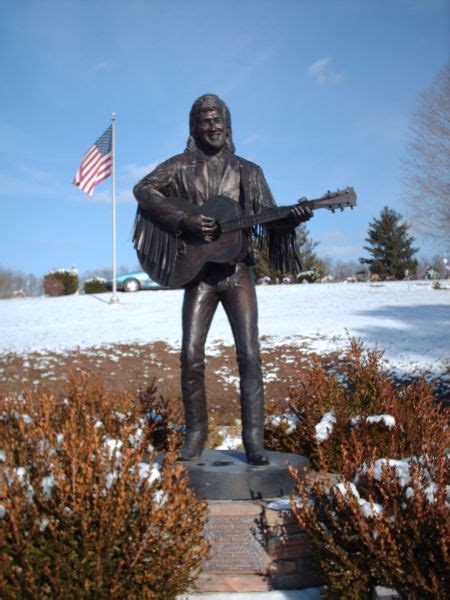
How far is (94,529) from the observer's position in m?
3.05

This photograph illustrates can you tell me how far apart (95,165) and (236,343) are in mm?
17006

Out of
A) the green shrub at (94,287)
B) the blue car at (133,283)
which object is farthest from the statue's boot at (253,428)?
the green shrub at (94,287)

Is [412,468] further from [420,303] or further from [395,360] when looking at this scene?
[420,303]

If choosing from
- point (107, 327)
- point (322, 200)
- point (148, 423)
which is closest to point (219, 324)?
point (107, 327)

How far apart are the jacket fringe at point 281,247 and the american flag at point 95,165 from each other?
51.4 feet

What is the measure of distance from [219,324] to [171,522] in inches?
501

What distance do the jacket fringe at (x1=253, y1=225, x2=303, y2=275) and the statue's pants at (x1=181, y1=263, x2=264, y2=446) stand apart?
0.91ft

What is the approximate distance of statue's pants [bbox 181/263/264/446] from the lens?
Result: 14.0 ft

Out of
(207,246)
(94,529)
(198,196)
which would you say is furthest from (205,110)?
(94,529)

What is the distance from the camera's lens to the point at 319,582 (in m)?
3.74

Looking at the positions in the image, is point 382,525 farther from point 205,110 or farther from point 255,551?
point 205,110

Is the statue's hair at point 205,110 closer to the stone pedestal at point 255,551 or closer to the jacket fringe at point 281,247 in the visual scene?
the jacket fringe at point 281,247

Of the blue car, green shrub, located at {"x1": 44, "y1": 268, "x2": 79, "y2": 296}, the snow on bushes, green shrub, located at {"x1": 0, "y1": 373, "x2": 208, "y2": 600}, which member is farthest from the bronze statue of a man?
green shrub, located at {"x1": 44, "y1": 268, "x2": 79, "y2": 296}

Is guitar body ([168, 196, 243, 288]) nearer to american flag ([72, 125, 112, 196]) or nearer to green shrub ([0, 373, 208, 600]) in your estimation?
green shrub ([0, 373, 208, 600])
